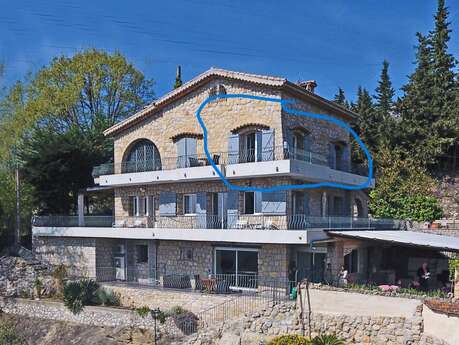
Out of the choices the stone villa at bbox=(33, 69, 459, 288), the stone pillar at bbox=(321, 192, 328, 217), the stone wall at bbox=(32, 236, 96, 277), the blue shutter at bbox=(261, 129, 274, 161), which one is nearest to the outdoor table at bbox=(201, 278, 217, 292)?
the stone villa at bbox=(33, 69, 459, 288)

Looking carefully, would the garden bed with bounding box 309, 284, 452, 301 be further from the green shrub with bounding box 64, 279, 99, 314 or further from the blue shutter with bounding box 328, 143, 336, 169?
Answer: the green shrub with bounding box 64, 279, 99, 314

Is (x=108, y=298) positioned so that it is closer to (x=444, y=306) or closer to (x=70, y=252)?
(x=70, y=252)

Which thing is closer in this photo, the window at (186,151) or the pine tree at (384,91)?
the window at (186,151)

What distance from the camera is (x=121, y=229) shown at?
92.4 ft

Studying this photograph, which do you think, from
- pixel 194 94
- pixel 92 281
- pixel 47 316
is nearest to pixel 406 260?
pixel 194 94

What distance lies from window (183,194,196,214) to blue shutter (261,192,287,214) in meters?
4.65

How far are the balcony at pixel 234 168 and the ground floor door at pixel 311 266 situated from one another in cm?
390

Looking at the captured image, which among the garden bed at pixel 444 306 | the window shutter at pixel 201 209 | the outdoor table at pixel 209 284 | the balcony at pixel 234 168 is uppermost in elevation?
the balcony at pixel 234 168

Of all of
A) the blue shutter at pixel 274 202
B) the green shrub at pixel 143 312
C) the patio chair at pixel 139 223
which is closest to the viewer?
the green shrub at pixel 143 312

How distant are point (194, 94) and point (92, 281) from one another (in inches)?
469

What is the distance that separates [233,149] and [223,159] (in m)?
0.76

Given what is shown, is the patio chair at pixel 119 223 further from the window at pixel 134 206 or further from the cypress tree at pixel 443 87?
the cypress tree at pixel 443 87

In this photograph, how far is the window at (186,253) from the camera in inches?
1057

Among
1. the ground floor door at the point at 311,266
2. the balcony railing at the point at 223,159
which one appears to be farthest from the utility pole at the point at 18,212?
the ground floor door at the point at 311,266
